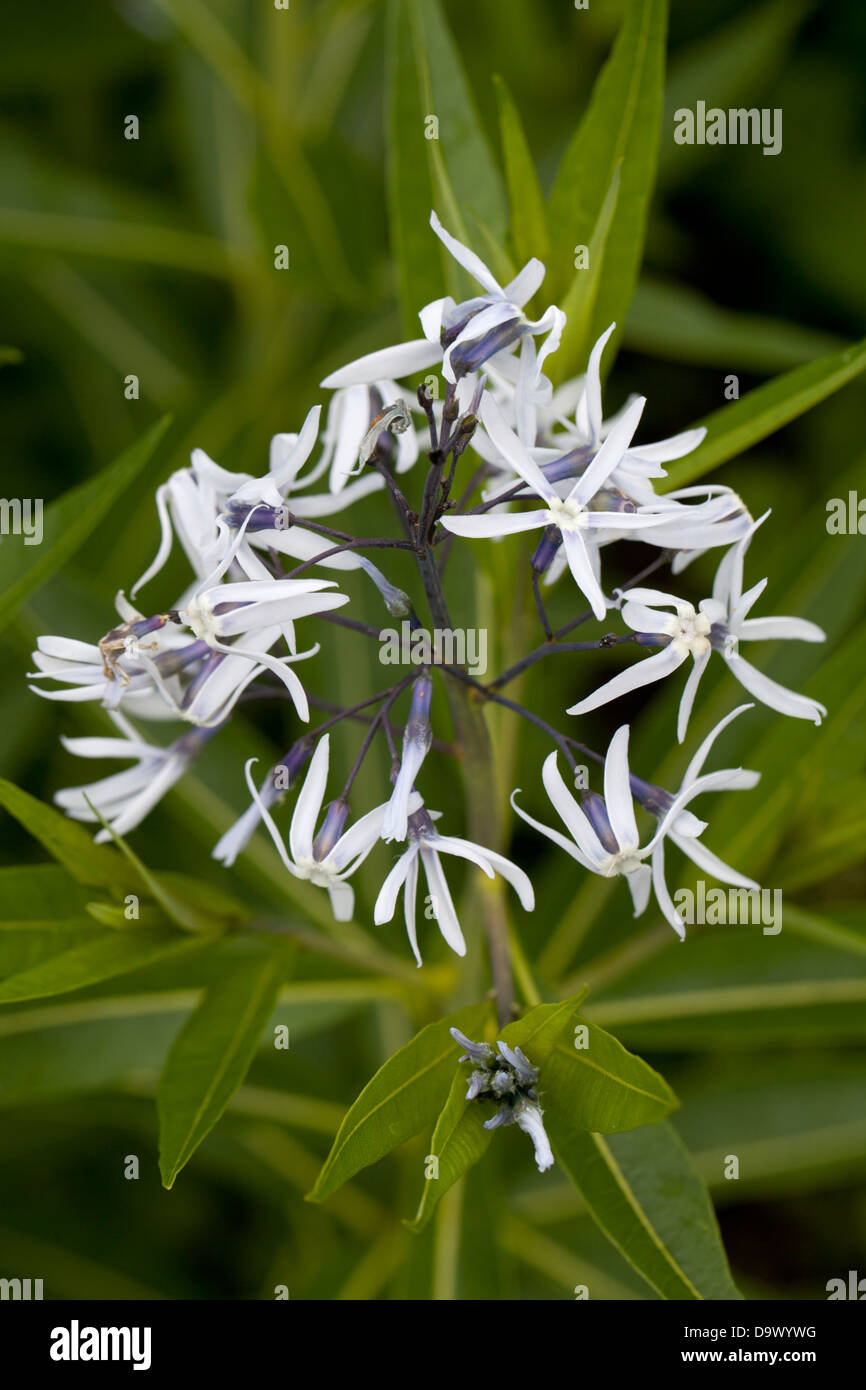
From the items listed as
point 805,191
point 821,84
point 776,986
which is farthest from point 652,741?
point 821,84

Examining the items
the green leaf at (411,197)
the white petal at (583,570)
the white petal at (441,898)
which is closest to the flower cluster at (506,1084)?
the white petal at (441,898)

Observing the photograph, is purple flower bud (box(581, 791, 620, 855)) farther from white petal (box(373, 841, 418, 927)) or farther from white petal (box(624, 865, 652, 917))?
white petal (box(373, 841, 418, 927))

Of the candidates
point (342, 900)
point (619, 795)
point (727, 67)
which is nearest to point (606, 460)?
point (619, 795)

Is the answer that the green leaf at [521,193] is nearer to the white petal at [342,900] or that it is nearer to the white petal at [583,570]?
the white petal at [583,570]

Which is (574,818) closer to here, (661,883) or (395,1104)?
(661,883)

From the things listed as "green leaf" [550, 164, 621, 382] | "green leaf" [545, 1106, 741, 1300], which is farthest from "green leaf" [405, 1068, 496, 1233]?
"green leaf" [550, 164, 621, 382]

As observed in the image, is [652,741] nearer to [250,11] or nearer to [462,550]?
[462,550]
